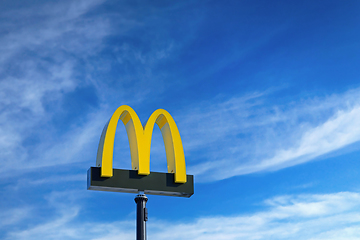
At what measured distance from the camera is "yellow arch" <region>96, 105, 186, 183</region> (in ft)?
42.5

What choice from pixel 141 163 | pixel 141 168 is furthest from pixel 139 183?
pixel 141 163

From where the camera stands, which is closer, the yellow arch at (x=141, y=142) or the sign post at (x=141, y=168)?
the sign post at (x=141, y=168)

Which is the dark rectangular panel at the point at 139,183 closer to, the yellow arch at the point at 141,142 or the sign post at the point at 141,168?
the sign post at the point at 141,168

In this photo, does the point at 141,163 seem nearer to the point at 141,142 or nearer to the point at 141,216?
the point at 141,142

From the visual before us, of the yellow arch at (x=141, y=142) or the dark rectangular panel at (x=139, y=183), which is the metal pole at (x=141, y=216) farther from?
the yellow arch at (x=141, y=142)

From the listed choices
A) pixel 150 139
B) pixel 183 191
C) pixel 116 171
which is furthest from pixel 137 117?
pixel 183 191

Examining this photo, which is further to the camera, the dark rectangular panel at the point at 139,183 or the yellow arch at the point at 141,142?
the yellow arch at the point at 141,142

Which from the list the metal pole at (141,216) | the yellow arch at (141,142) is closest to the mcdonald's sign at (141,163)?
the yellow arch at (141,142)

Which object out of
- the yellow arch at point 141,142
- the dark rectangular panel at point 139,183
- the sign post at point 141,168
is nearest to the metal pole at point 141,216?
the sign post at point 141,168

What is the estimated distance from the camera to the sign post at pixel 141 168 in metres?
12.8

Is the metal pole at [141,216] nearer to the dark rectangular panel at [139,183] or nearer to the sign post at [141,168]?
the sign post at [141,168]

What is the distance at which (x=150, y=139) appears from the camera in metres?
13.6

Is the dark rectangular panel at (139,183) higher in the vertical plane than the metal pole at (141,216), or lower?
higher

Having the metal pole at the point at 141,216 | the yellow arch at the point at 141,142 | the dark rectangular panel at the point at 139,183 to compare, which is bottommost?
the metal pole at the point at 141,216
